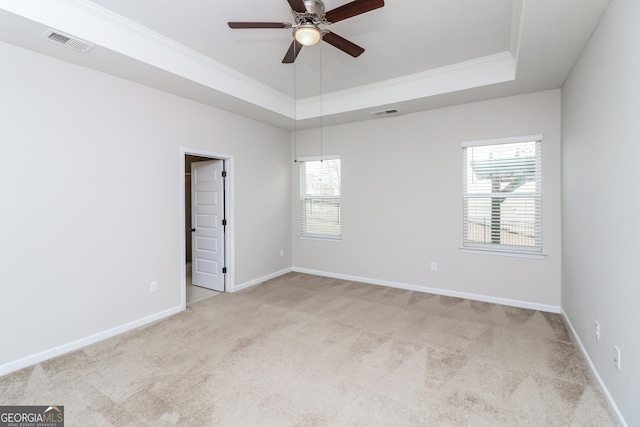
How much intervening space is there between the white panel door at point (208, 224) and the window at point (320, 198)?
1.66 m


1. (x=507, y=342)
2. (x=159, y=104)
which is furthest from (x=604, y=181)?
(x=159, y=104)

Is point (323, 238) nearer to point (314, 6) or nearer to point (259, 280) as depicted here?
point (259, 280)

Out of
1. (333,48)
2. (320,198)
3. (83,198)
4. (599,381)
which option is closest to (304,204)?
(320,198)

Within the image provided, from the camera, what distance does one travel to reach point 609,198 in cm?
207

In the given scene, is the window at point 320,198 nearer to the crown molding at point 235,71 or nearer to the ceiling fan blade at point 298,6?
the crown molding at point 235,71

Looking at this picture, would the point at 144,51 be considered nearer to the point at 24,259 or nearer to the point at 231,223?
the point at 24,259

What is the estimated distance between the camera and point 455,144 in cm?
429

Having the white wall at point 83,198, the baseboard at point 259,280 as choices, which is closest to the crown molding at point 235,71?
the white wall at point 83,198

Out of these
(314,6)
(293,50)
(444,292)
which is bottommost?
(444,292)

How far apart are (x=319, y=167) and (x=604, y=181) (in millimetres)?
4056

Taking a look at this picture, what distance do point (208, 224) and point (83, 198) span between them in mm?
1927

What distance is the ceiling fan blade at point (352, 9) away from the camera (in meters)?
2.02

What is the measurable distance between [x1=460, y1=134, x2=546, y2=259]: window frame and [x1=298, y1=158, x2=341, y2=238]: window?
2028 millimetres

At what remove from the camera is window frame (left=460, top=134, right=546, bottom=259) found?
3781mm
